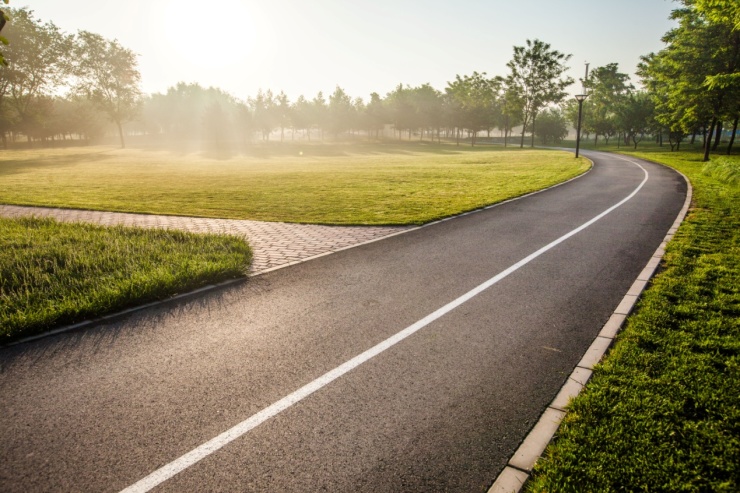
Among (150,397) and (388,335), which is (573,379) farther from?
(150,397)

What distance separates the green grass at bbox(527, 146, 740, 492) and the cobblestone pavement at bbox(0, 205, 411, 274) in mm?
5882

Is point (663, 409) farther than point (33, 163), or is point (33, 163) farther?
point (33, 163)

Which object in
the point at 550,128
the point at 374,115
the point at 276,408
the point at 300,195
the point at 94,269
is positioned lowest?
the point at 276,408

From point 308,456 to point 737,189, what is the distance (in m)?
20.6

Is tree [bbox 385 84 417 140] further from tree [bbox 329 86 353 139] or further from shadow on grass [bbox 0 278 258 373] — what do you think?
shadow on grass [bbox 0 278 258 373]

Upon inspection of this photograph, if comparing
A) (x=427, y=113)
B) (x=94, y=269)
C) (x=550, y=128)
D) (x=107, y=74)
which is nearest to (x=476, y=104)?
(x=427, y=113)

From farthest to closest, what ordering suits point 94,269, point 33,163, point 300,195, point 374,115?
1. point 374,115
2. point 33,163
3. point 300,195
4. point 94,269

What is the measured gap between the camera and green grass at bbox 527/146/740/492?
280cm

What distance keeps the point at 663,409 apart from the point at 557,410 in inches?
34.0

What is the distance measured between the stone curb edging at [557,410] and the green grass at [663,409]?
0.09m

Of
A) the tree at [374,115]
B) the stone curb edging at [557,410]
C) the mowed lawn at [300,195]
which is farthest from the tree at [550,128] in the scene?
the stone curb edging at [557,410]

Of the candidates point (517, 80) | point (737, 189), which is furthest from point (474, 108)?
point (737, 189)

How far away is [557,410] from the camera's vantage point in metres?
3.64

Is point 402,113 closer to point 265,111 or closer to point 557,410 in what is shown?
point 265,111
